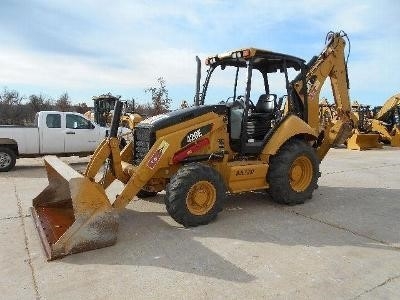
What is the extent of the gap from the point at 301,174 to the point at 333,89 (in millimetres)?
2254

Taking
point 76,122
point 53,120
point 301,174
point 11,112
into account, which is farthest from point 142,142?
point 11,112

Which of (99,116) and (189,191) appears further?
(99,116)

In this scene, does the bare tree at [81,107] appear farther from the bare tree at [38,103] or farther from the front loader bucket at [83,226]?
the front loader bucket at [83,226]

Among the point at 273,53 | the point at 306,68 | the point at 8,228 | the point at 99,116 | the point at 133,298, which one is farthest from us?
the point at 99,116

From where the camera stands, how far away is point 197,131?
6082 millimetres

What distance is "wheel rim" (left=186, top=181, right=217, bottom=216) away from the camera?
5.64 m

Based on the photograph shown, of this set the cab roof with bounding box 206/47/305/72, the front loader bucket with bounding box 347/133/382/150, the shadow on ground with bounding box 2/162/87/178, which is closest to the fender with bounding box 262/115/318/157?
the cab roof with bounding box 206/47/305/72

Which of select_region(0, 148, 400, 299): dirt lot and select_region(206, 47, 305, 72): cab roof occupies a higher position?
select_region(206, 47, 305, 72): cab roof

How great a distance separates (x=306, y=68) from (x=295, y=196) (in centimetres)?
247

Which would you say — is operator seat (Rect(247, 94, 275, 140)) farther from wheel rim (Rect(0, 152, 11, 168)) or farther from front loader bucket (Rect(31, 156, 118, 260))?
wheel rim (Rect(0, 152, 11, 168))

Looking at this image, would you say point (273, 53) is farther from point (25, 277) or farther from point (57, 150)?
point (57, 150)

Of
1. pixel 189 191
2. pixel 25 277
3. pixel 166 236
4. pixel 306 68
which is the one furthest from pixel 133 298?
pixel 306 68

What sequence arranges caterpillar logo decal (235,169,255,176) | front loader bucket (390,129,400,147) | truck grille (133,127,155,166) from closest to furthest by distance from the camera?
truck grille (133,127,155,166), caterpillar logo decal (235,169,255,176), front loader bucket (390,129,400,147)

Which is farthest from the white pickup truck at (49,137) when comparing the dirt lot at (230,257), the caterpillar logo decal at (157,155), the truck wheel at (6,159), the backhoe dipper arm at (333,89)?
the backhoe dipper arm at (333,89)
